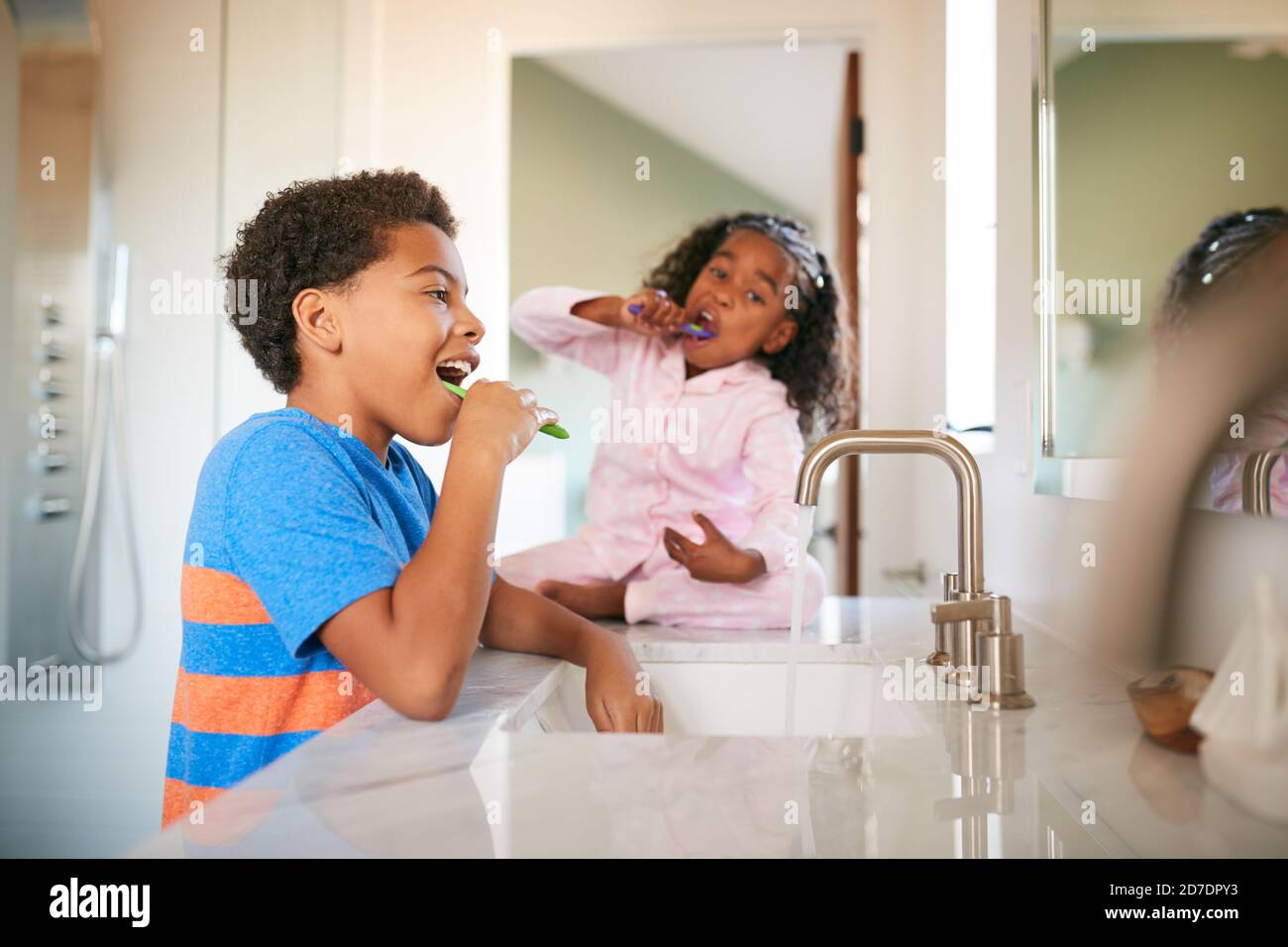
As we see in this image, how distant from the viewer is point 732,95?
2309mm

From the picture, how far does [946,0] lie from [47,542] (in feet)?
6.54

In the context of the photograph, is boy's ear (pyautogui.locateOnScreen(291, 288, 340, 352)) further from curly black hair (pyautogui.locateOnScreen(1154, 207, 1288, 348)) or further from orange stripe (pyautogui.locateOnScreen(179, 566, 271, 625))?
curly black hair (pyautogui.locateOnScreen(1154, 207, 1288, 348))

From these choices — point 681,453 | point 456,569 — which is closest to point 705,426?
point 681,453

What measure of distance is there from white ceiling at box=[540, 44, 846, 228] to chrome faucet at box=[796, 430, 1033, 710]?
1.73m

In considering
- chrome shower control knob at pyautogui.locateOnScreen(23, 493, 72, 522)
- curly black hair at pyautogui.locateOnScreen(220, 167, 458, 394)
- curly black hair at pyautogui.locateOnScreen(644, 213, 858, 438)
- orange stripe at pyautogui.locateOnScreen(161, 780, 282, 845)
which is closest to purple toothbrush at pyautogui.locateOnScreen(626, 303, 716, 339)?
curly black hair at pyautogui.locateOnScreen(644, 213, 858, 438)

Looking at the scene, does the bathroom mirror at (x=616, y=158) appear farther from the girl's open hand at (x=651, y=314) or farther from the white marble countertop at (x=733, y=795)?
the white marble countertop at (x=733, y=795)

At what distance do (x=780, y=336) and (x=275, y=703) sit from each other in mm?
974

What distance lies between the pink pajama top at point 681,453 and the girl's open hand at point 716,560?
0.48 ft

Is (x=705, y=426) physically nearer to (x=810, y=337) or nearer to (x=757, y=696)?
(x=810, y=337)

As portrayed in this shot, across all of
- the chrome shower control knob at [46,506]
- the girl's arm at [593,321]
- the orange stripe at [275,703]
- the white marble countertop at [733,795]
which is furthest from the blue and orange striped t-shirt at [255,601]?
the chrome shower control knob at [46,506]
